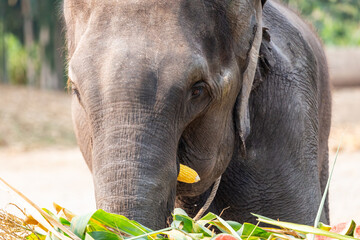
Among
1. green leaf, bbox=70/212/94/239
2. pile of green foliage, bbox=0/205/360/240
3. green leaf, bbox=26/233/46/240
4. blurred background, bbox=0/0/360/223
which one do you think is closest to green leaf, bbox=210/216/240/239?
pile of green foliage, bbox=0/205/360/240

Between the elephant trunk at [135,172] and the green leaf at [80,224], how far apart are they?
9.8 inches

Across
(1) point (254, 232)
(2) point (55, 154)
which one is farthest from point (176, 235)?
(2) point (55, 154)

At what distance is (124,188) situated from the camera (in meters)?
2.11

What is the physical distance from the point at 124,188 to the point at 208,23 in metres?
0.72

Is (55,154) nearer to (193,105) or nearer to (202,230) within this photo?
(193,105)

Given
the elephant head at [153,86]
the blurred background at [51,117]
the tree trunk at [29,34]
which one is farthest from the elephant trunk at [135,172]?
the tree trunk at [29,34]

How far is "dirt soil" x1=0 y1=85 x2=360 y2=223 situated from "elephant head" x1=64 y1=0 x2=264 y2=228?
242 centimetres

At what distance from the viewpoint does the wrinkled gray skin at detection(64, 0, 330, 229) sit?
2.19 m

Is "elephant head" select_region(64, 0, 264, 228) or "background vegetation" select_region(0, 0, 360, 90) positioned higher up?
"elephant head" select_region(64, 0, 264, 228)

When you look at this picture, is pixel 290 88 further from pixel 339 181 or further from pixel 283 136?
pixel 339 181

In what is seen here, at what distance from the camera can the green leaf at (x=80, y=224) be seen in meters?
1.84

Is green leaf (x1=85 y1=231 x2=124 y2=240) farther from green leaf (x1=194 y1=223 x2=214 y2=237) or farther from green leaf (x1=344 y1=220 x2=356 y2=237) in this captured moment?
green leaf (x1=344 y1=220 x2=356 y2=237)

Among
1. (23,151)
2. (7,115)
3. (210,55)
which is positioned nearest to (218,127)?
(210,55)

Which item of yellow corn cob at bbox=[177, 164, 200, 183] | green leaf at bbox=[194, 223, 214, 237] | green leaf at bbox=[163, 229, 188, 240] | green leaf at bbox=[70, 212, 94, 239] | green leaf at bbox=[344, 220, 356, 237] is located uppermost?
green leaf at bbox=[344, 220, 356, 237]
